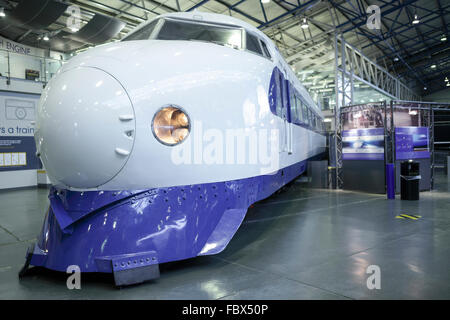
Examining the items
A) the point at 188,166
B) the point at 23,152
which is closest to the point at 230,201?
the point at 188,166

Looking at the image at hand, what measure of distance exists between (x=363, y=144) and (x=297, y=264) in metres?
7.61

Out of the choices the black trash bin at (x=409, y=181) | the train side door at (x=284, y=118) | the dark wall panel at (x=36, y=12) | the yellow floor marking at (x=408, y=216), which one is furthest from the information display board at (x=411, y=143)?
the dark wall panel at (x=36, y=12)

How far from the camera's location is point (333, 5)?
15406 mm

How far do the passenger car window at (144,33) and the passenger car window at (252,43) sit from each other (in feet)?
4.36

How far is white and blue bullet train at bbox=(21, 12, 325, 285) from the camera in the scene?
10.2 feet

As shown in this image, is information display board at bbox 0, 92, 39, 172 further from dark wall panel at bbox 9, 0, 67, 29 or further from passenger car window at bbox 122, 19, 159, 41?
passenger car window at bbox 122, 19, 159, 41

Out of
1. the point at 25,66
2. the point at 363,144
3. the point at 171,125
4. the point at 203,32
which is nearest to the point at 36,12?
the point at 25,66

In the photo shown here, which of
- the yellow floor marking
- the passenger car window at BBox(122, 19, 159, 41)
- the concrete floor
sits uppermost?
the passenger car window at BBox(122, 19, 159, 41)

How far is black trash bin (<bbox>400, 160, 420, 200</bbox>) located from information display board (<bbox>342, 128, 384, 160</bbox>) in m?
1.10

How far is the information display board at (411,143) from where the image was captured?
9.81 meters

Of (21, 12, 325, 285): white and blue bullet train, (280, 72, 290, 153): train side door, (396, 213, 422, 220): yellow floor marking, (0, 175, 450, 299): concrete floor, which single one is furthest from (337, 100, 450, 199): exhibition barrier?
(21, 12, 325, 285): white and blue bullet train

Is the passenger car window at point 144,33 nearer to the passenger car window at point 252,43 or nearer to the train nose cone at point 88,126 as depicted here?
the passenger car window at point 252,43
